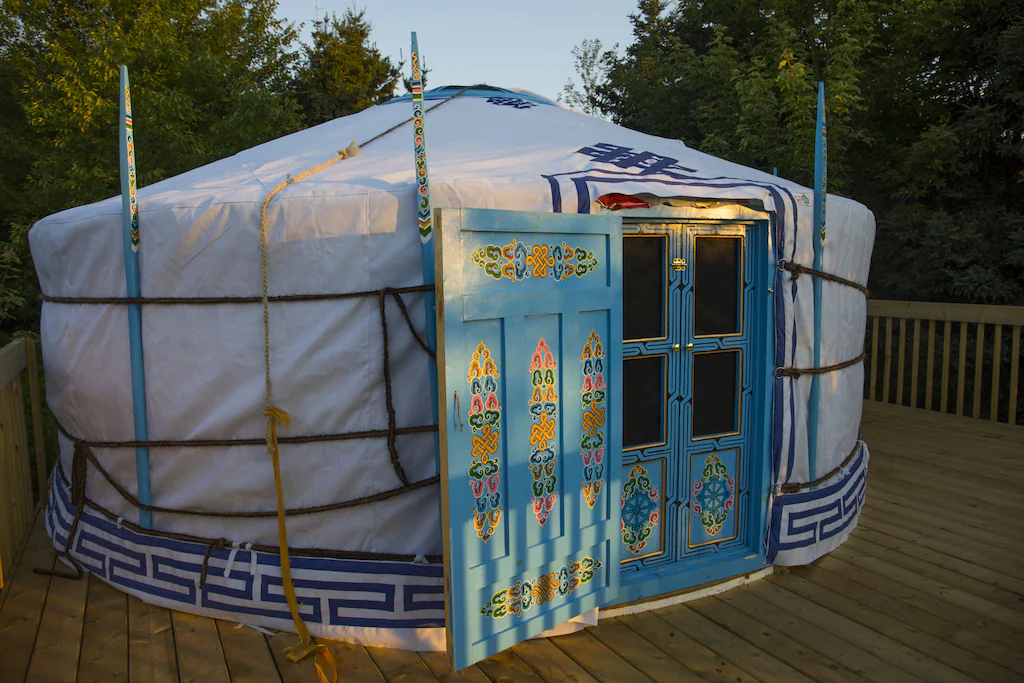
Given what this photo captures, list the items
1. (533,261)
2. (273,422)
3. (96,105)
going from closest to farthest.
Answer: (533,261) → (273,422) → (96,105)

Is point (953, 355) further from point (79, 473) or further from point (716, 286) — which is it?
point (79, 473)

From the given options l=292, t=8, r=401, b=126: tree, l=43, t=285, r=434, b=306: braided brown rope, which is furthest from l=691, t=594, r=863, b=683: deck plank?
l=292, t=8, r=401, b=126: tree

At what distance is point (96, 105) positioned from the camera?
594cm

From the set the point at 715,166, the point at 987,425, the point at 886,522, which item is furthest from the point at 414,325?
the point at 987,425

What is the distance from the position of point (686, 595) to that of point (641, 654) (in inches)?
17.3

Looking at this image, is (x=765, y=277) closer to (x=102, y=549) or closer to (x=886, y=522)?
(x=886, y=522)

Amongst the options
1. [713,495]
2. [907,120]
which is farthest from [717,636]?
[907,120]

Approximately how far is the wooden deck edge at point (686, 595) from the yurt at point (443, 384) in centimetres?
3

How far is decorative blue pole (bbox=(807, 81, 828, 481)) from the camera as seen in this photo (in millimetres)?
2594

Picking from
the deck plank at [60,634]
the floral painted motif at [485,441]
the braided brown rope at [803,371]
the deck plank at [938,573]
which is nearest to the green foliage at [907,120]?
the braided brown rope at [803,371]

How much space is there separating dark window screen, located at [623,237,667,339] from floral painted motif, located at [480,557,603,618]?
789 millimetres

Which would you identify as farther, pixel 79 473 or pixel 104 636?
pixel 79 473

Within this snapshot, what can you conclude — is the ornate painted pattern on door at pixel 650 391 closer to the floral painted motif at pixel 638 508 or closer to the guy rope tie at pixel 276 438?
the floral painted motif at pixel 638 508

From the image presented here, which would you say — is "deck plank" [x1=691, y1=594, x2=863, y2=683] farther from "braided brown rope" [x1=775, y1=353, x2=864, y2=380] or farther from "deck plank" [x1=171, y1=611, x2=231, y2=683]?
"deck plank" [x1=171, y1=611, x2=231, y2=683]
